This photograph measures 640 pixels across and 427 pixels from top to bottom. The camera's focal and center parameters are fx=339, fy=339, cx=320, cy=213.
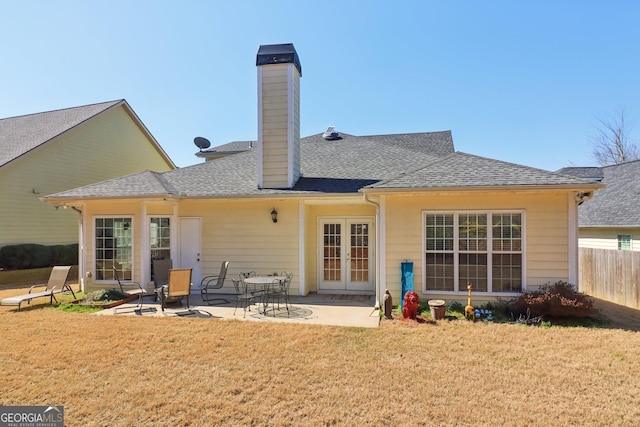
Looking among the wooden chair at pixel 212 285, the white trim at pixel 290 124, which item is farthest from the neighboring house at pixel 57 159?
the white trim at pixel 290 124

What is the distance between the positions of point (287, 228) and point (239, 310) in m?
2.70

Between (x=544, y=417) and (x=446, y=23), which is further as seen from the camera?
(x=446, y=23)

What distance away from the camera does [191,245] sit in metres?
10.1

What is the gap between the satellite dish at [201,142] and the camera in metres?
20.3

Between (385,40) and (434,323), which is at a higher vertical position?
(385,40)

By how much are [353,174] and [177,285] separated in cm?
598

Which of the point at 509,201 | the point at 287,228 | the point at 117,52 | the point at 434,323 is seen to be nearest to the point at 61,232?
the point at 117,52

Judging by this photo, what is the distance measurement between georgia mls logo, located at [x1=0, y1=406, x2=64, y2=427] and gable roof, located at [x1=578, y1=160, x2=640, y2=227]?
608 inches

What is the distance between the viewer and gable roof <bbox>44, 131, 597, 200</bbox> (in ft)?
24.7

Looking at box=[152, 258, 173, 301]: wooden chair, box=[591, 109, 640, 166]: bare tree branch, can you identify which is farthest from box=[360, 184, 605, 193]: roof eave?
box=[591, 109, 640, 166]: bare tree branch

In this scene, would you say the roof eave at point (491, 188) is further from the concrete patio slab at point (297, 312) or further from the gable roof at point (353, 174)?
the concrete patio slab at point (297, 312)

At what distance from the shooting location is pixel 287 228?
9.71 metres

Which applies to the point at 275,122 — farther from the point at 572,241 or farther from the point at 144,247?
the point at 572,241

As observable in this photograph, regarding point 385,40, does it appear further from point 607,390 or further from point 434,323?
point 607,390
